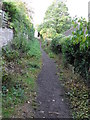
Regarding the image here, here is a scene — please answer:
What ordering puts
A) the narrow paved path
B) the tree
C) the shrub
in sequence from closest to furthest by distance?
the narrow paved path, the shrub, the tree

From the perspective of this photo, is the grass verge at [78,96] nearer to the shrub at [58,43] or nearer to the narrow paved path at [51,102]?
the narrow paved path at [51,102]

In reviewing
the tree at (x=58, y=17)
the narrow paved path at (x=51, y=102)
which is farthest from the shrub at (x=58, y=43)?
the tree at (x=58, y=17)

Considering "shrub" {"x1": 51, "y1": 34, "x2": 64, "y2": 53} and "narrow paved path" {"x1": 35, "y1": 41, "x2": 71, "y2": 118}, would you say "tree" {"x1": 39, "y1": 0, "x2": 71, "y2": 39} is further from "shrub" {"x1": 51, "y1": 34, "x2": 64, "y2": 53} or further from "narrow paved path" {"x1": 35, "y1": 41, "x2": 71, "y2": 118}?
"narrow paved path" {"x1": 35, "y1": 41, "x2": 71, "y2": 118}

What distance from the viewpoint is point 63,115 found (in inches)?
141

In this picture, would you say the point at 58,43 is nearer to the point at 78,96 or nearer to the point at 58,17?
the point at 78,96

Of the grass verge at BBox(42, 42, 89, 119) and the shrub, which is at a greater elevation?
the shrub

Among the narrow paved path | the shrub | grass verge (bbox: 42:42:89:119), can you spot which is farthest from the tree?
the narrow paved path

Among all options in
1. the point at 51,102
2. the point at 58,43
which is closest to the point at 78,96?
the point at 51,102

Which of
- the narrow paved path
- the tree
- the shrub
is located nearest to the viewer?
the narrow paved path

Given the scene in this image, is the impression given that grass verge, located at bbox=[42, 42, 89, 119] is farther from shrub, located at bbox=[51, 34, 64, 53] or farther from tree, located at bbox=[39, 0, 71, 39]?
tree, located at bbox=[39, 0, 71, 39]

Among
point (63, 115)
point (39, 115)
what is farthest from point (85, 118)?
point (39, 115)

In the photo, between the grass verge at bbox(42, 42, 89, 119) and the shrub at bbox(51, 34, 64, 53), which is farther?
the shrub at bbox(51, 34, 64, 53)

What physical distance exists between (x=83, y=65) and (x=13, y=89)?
115 inches

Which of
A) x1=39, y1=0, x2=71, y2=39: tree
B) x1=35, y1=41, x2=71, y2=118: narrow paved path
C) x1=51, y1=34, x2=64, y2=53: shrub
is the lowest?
x1=35, y1=41, x2=71, y2=118: narrow paved path
